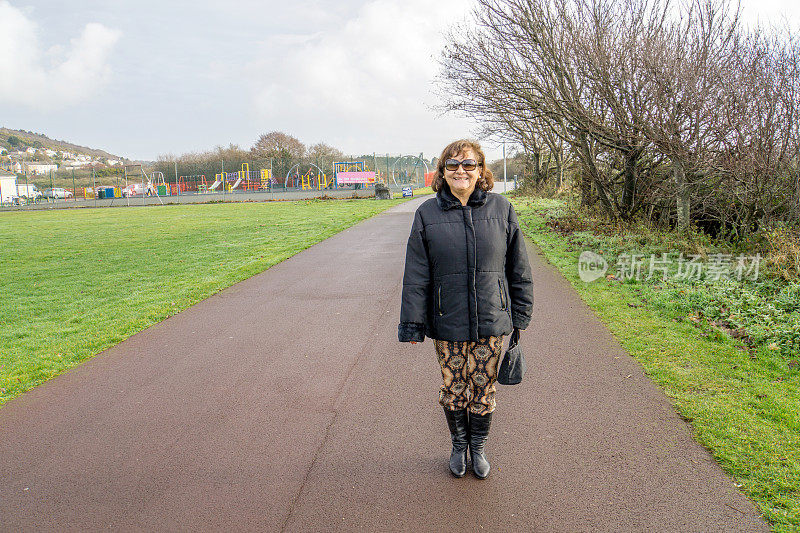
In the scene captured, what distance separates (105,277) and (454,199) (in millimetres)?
9843

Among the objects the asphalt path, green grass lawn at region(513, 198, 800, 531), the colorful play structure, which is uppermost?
the colorful play structure

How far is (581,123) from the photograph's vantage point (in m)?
12.5

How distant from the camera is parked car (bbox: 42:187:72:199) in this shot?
48484mm

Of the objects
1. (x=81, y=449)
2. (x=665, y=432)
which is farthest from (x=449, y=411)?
(x=81, y=449)

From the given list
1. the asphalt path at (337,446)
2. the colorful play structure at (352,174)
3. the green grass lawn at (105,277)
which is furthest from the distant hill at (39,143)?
the asphalt path at (337,446)

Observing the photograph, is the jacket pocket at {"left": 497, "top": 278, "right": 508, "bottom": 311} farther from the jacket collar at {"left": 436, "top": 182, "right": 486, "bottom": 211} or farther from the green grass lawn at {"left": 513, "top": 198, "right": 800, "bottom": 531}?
the green grass lawn at {"left": 513, "top": 198, "right": 800, "bottom": 531}

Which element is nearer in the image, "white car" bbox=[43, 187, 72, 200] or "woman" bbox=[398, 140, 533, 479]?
"woman" bbox=[398, 140, 533, 479]

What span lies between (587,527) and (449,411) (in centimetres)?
99

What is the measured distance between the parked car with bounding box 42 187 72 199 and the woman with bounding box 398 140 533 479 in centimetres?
5492

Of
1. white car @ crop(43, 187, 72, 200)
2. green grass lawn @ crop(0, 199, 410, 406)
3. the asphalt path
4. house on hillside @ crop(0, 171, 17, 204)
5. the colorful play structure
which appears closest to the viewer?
the asphalt path

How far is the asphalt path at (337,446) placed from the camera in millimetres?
2979

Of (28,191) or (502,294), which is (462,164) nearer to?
(502,294)

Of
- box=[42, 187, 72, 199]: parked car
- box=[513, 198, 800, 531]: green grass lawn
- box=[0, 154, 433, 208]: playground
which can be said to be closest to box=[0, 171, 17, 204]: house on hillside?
box=[0, 154, 433, 208]: playground

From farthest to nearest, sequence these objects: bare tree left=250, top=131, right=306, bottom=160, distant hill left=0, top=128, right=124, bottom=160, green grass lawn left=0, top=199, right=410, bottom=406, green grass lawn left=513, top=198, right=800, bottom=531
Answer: distant hill left=0, top=128, right=124, bottom=160, bare tree left=250, top=131, right=306, bottom=160, green grass lawn left=0, top=199, right=410, bottom=406, green grass lawn left=513, top=198, right=800, bottom=531
